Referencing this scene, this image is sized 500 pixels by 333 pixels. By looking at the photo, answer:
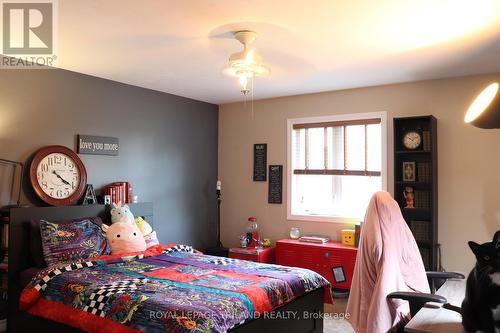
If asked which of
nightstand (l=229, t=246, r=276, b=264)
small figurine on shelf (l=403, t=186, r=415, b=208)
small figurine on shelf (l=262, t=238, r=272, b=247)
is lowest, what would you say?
nightstand (l=229, t=246, r=276, b=264)

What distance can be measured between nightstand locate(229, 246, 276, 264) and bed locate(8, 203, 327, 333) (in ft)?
4.02

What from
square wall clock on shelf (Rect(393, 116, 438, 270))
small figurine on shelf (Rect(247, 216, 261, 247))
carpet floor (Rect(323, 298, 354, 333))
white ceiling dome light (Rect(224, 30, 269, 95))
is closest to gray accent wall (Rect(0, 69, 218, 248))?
small figurine on shelf (Rect(247, 216, 261, 247))

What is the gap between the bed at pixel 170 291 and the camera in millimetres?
2389

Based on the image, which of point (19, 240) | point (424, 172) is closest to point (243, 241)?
point (424, 172)

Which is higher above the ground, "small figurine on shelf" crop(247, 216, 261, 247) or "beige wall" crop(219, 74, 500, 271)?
"beige wall" crop(219, 74, 500, 271)

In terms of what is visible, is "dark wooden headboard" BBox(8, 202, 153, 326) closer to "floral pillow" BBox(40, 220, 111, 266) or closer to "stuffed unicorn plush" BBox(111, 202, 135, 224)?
"floral pillow" BBox(40, 220, 111, 266)

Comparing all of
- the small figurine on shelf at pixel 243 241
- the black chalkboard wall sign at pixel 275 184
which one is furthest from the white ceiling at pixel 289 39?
the small figurine on shelf at pixel 243 241

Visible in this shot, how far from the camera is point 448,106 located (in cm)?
418

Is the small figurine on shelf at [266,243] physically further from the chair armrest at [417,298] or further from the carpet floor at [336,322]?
the chair armrest at [417,298]

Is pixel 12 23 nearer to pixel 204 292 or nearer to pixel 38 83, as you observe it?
pixel 38 83

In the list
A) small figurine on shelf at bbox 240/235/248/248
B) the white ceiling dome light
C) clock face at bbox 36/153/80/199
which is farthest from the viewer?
small figurine on shelf at bbox 240/235/248/248

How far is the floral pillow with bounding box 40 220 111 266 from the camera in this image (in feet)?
10.8

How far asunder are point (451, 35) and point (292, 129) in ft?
8.24

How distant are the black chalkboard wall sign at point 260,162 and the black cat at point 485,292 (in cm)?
403
